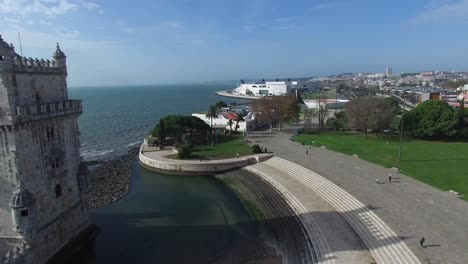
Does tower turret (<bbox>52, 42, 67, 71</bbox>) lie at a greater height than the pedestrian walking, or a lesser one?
greater

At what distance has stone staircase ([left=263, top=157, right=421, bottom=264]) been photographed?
1937cm

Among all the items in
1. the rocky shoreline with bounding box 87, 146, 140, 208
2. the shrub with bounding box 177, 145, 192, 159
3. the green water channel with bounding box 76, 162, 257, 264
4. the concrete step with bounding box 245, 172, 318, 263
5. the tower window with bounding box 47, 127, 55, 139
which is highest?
the tower window with bounding box 47, 127, 55, 139

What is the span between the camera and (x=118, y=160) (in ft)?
168

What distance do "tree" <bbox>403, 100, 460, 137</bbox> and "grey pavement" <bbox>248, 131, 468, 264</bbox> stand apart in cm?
1869

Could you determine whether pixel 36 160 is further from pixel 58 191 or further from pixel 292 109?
pixel 292 109

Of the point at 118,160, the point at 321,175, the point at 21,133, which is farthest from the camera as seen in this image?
the point at 118,160

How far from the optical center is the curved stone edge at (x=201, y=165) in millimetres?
42219

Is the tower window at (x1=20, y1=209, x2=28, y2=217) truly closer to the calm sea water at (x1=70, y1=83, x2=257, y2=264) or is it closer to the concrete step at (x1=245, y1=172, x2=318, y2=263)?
the calm sea water at (x1=70, y1=83, x2=257, y2=264)

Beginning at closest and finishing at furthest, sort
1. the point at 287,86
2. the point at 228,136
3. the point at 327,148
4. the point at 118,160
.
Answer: the point at 327,148 < the point at 118,160 < the point at 228,136 < the point at 287,86

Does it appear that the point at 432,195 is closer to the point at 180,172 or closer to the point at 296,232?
the point at 296,232

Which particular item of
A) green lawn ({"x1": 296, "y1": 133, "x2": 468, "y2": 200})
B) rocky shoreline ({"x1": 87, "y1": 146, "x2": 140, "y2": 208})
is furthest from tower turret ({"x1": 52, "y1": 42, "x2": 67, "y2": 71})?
green lawn ({"x1": 296, "y1": 133, "x2": 468, "y2": 200})

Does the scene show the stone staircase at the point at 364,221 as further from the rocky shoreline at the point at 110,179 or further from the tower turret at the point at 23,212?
the tower turret at the point at 23,212

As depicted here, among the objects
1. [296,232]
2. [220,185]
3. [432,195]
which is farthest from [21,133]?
[432,195]

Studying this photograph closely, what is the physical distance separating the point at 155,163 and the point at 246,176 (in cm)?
1289
